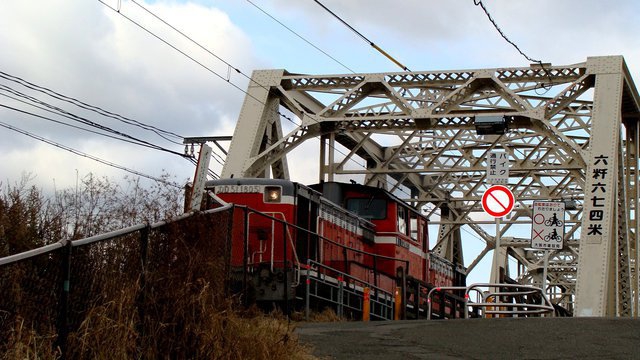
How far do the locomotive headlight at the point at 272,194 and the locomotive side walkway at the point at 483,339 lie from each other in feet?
19.3

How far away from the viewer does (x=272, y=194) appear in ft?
69.1

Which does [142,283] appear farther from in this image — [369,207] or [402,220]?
[402,220]

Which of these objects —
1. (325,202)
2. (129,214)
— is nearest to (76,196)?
(129,214)

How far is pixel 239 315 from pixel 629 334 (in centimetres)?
549

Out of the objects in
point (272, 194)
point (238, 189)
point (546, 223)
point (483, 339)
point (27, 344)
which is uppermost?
point (238, 189)

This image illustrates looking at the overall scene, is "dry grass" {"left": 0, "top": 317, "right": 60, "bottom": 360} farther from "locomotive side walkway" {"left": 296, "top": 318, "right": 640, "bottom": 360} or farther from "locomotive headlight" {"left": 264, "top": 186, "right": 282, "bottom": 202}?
"locomotive headlight" {"left": 264, "top": 186, "right": 282, "bottom": 202}

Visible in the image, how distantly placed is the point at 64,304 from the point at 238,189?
13.5m

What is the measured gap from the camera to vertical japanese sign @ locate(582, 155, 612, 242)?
1053 inches

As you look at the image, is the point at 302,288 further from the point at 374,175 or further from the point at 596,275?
the point at 374,175

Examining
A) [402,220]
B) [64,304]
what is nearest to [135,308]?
[64,304]

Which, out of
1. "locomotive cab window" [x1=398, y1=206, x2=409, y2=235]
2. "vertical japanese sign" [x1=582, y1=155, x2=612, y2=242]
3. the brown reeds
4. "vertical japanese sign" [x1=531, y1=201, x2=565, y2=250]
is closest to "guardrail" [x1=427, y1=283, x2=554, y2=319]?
"vertical japanese sign" [x1=531, y1=201, x2=565, y2=250]

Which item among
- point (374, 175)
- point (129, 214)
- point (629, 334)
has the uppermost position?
point (374, 175)

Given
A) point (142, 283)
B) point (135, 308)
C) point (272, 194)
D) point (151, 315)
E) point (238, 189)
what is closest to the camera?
point (135, 308)

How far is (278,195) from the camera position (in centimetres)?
2100
